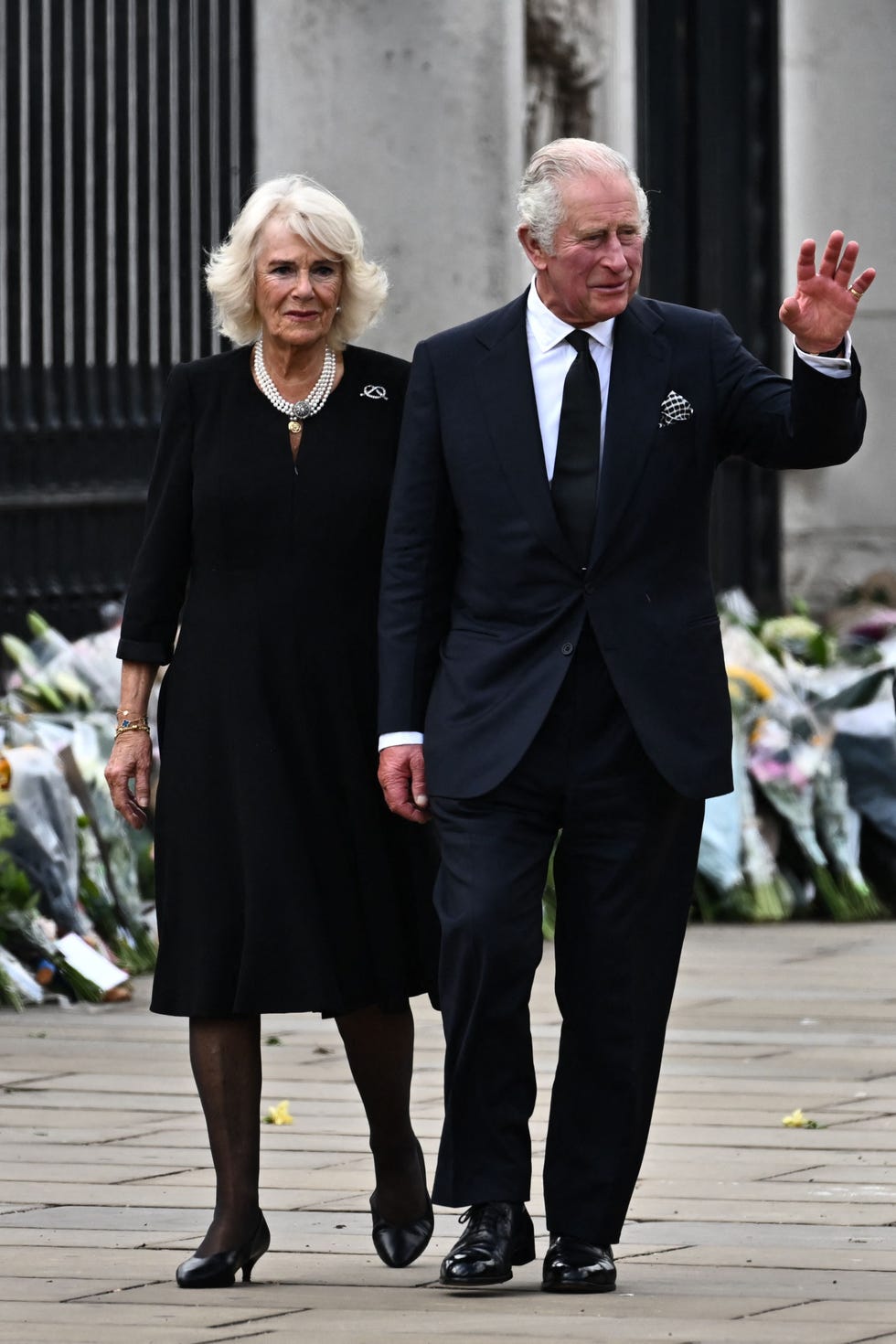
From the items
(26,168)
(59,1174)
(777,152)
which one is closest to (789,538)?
(777,152)

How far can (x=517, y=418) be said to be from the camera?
4.43 meters

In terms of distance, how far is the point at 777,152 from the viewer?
→ 459 inches

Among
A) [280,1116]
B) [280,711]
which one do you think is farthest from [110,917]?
[280,711]

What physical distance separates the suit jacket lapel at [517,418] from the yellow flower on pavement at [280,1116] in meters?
1.78

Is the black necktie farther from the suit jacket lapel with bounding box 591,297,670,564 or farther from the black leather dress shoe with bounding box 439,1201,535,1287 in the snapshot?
the black leather dress shoe with bounding box 439,1201,535,1287

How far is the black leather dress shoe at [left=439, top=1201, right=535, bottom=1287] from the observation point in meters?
4.30

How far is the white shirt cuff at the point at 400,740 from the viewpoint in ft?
14.6

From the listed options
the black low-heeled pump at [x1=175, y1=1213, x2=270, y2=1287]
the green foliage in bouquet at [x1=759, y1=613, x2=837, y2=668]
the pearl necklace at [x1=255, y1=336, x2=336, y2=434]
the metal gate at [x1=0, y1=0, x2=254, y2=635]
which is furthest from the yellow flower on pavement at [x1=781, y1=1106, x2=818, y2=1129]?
the green foliage in bouquet at [x1=759, y1=613, x2=837, y2=668]

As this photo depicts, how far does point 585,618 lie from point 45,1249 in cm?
128

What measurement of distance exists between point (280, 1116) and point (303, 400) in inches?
66.0

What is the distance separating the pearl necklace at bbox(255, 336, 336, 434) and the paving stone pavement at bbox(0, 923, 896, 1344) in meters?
1.29

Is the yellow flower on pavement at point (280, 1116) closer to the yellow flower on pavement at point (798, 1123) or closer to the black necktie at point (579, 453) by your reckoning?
the yellow flower on pavement at point (798, 1123)

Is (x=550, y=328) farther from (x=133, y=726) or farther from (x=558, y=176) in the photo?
(x=133, y=726)

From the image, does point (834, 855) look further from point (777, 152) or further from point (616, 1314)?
point (616, 1314)
